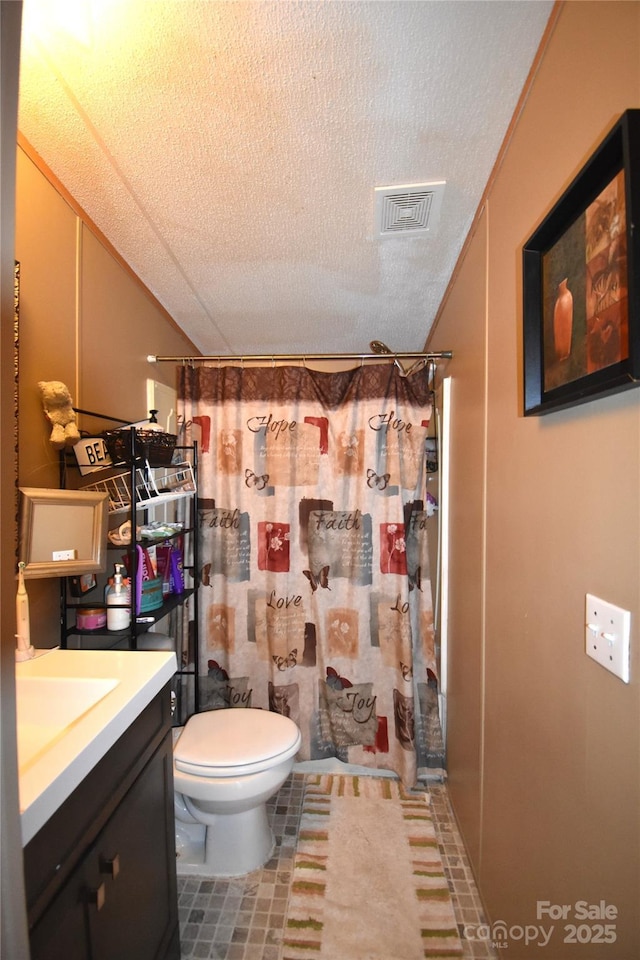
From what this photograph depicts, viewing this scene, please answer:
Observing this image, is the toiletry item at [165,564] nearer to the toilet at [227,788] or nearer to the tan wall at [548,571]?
the toilet at [227,788]

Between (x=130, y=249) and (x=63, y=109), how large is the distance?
0.53 metres

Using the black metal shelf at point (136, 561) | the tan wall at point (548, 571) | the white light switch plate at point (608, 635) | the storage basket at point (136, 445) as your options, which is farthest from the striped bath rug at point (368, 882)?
the storage basket at point (136, 445)

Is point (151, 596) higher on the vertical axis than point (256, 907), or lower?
higher

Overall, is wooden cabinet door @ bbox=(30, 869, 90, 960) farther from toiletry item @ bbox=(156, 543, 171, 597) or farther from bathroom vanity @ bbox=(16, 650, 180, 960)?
toiletry item @ bbox=(156, 543, 171, 597)

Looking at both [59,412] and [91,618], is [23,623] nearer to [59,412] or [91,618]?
[91,618]

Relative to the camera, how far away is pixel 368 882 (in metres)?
1.41

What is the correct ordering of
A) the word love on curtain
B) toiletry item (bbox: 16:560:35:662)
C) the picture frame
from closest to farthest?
the picture frame < toiletry item (bbox: 16:560:35:662) < the word love on curtain

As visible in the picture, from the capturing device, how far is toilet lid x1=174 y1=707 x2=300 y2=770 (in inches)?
55.4

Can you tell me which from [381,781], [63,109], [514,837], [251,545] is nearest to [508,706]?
[514,837]

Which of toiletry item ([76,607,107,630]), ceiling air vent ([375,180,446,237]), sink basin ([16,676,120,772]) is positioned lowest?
sink basin ([16,676,120,772])

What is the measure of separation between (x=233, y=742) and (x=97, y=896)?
2.58 ft

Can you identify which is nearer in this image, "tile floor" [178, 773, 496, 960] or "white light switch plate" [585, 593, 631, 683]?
"white light switch plate" [585, 593, 631, 683]

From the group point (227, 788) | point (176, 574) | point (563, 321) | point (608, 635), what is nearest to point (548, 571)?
point (608, 635)

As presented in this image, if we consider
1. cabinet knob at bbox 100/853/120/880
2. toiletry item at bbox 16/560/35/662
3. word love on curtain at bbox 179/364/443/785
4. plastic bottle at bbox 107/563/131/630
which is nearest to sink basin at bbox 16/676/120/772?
toiletry item at bbox 16/560/35/662
